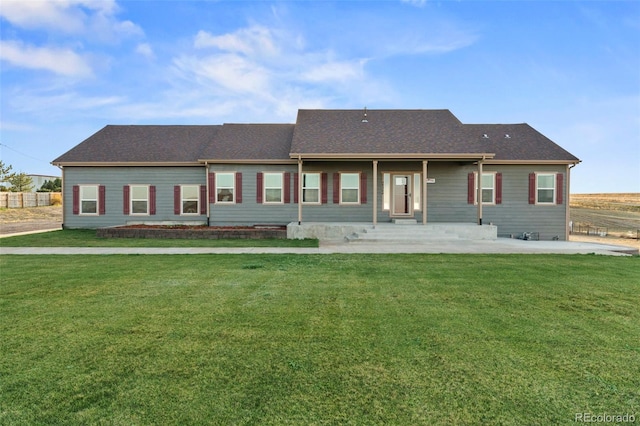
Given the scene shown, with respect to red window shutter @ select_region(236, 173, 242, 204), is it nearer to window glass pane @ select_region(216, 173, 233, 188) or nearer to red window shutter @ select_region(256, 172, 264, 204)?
window glass pane @ select_region(216, 173, 233, 188)

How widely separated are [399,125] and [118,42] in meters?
15.3

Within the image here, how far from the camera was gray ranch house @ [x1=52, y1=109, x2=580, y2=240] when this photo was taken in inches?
624

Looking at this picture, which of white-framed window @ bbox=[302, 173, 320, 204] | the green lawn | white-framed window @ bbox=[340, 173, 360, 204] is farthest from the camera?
white-framed window @ bbox=[302, 173, 320, 204]

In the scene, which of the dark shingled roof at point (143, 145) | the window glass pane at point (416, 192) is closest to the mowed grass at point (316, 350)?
the window glass pane at point (416, 192)

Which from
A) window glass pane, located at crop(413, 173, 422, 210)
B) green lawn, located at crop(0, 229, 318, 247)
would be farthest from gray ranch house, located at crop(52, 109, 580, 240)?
green lawn, located at crop(0, 229, 318, 247)

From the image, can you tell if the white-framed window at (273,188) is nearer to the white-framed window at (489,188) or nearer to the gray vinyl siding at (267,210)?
the gray vinyl siding at (267,210)

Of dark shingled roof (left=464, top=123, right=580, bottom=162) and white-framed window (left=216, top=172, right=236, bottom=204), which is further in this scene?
white-framed window (left=216, top=172, right=236, bottom=204)

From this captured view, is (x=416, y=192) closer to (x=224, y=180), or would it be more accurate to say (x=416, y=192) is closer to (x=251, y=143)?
(x=251, y=143)

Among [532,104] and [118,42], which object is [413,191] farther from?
[118,42]

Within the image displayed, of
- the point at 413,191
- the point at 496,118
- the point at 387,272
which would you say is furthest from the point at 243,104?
the point at 387,272

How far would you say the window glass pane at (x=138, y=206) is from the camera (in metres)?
16.9

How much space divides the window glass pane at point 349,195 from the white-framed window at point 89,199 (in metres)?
12.4

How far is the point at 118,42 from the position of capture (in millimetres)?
17766

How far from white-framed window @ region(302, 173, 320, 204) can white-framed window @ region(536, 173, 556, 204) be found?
1043 centimetres
